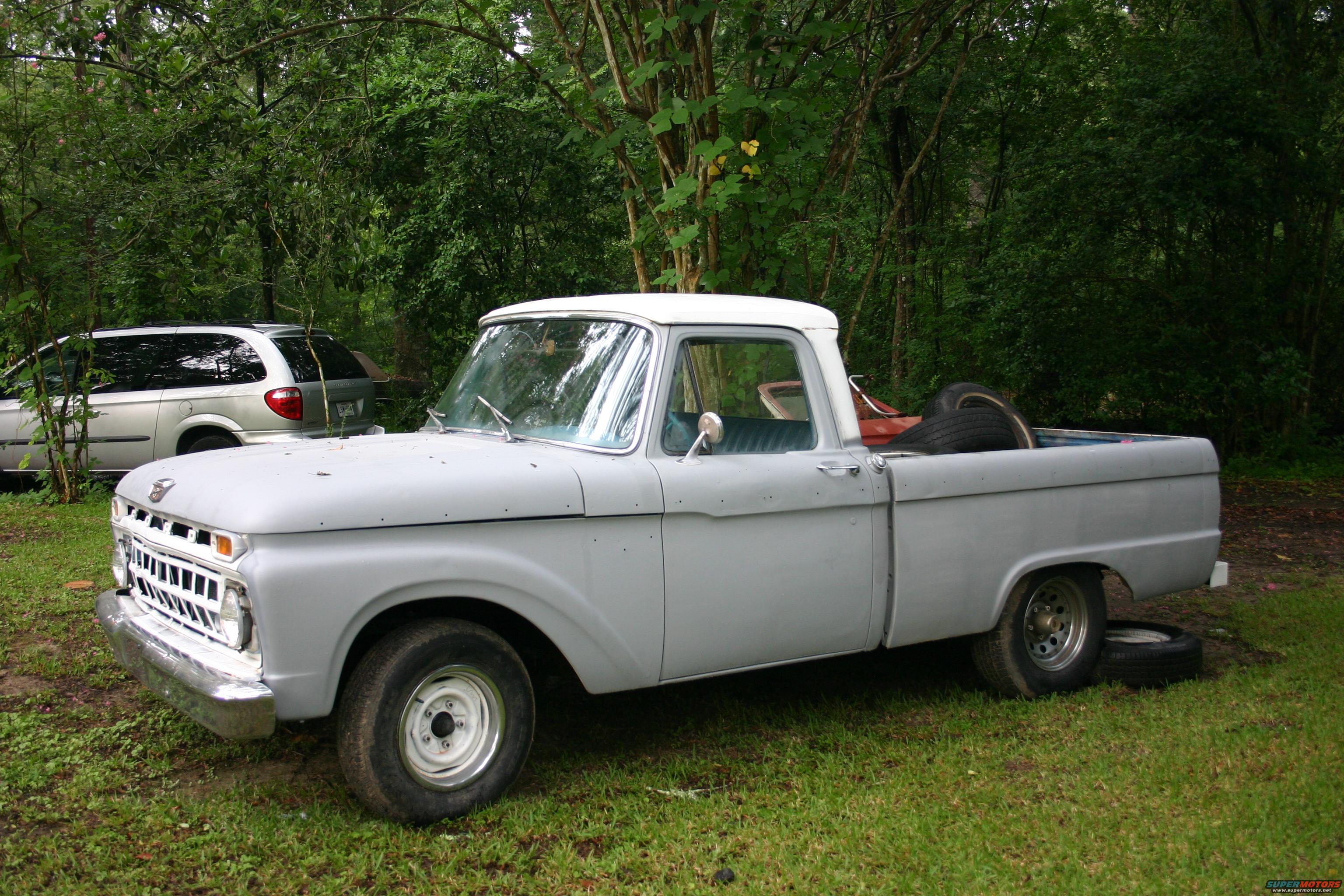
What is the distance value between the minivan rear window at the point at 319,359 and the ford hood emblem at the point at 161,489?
594 cm

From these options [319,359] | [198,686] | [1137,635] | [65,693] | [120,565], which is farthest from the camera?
[319,359]

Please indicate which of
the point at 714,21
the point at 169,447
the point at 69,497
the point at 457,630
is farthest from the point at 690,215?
the point at 69,497

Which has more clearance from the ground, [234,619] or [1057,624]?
[234,619]

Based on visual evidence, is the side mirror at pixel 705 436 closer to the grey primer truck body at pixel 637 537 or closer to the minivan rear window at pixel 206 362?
the grey primer truck body at pixel 637 537

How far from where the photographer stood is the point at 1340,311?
14.0 meters

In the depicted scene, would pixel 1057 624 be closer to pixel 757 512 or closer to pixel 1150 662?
pixel 1150 662

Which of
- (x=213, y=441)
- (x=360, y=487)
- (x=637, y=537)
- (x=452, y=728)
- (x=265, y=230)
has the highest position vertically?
(x=265, y=230)

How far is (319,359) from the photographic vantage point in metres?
9.96

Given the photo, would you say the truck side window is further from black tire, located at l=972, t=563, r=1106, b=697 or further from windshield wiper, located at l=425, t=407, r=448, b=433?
black tire, located at l=972, t=563, r=1106, b=697

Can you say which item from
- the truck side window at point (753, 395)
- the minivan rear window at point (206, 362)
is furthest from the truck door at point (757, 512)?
the minivan rear window at point (206, 362)

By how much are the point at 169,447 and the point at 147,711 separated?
5.94 m

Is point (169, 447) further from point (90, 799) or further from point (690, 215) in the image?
point (90, 799)

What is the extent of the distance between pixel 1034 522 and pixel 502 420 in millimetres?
2474

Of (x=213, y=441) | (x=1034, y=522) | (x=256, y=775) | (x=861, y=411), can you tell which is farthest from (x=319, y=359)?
(x=1034, y=522)
